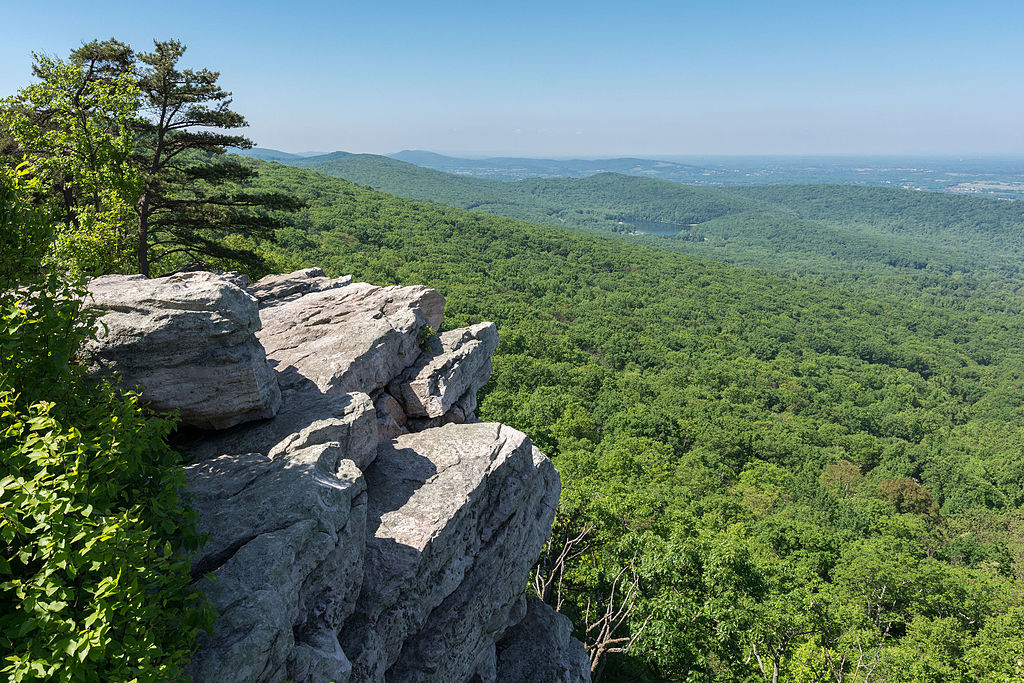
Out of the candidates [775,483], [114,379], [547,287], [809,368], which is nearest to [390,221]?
[547,287]

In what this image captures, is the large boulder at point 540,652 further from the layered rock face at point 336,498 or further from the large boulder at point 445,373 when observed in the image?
the large boulder at point 445,373

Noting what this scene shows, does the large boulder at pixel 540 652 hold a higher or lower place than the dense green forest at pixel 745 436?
higher

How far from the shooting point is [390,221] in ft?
391

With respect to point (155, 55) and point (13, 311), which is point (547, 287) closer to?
point (155, 55)

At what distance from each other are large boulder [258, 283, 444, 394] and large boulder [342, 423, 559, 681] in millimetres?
2630

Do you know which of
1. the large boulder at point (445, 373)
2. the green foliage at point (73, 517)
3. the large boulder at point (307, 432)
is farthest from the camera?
the large boulder at point (445, 373)

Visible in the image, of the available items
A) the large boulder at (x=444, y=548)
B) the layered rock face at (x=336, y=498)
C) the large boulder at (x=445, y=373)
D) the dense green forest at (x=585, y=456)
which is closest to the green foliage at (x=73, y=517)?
the dense green forest at (x=585, y=456)

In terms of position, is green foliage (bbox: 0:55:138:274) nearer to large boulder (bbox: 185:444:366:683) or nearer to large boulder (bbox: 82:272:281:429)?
large boulder (bbox: 82:272:281:429)

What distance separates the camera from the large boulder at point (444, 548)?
959cm

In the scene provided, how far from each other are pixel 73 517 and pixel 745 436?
79215 mm

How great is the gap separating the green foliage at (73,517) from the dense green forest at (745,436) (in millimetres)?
17766

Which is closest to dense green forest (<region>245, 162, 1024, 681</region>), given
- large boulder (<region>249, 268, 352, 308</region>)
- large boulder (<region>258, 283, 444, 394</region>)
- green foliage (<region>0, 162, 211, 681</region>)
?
large boulder (<region>249, 268, 352, 308</region>)

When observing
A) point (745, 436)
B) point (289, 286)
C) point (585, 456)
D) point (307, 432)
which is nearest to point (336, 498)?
point (307, 432)

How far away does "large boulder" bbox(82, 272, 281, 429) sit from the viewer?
952cm
